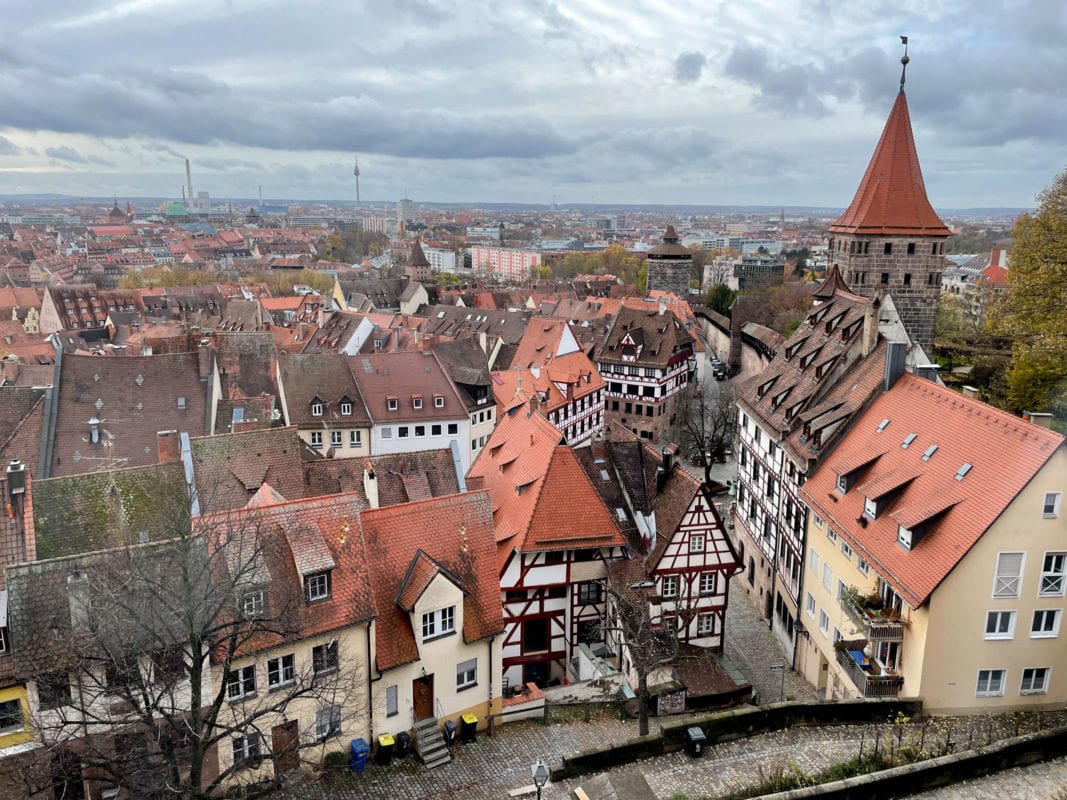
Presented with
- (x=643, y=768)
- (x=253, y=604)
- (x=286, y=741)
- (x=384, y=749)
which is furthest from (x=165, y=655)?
(x=643, y=768)

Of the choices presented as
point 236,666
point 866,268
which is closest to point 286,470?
point 236,666

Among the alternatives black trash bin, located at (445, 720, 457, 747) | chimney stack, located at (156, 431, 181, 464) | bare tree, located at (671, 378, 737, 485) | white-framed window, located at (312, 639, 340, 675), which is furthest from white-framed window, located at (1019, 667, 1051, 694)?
bare tree, located at (671, 378, 737, 485)

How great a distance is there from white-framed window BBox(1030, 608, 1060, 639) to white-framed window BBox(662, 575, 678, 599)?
11.3 m

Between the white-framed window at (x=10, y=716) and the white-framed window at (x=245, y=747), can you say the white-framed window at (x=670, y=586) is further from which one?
the white-framed window at (x=10, y=716)

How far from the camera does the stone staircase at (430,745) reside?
71.6ft

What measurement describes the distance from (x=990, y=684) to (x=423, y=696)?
15.6 m

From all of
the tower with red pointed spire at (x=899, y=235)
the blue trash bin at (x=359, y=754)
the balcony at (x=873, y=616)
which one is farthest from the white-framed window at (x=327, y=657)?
the tower with red pointed spire at (x=899, y=235)

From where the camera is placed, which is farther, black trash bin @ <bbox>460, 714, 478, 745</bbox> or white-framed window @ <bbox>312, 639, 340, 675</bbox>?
black trash bin @ <bbox>460, 714, 478, 745</bbox>

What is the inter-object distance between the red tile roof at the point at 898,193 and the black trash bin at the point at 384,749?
39.3m

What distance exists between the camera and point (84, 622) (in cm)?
1706

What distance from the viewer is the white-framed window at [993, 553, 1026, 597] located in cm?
2106

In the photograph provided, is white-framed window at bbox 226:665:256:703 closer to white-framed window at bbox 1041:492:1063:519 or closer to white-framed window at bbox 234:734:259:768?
white-framed window at bbox 234:734:259:768

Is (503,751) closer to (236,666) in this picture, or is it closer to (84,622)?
(236,666)

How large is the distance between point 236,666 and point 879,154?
4498cm
